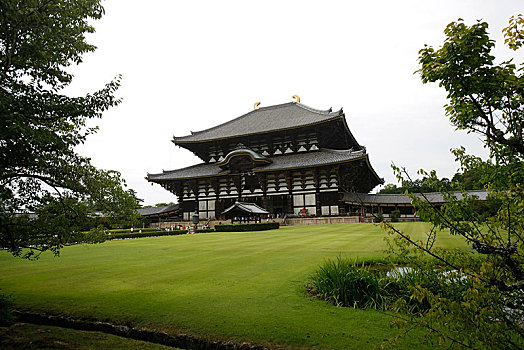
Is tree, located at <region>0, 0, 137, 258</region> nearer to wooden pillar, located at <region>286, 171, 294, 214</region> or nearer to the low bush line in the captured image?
the low bush line

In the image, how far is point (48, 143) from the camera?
4.72 metres

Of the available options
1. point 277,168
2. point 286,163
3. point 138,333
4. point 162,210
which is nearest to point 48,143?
point 138,333

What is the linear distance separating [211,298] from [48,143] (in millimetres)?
3838

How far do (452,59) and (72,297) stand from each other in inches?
303

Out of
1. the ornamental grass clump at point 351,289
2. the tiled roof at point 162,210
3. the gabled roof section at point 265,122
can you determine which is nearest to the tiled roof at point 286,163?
the gabled roof section at point 265,122

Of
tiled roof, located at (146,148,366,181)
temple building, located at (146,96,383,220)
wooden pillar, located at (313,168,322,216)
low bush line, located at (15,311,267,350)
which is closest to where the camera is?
low bush line, located at (15,311,267,350)

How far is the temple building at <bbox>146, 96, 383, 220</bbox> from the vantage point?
107ft

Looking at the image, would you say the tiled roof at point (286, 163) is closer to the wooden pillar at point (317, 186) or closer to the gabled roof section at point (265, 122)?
the wooden pillar at point (317, 186)

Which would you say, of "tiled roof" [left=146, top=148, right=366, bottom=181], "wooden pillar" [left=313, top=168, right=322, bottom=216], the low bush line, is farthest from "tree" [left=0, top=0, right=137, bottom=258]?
"wooden pillar" [left=313, top=168, right=322, bottom=216]

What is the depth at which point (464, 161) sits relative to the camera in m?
3.89

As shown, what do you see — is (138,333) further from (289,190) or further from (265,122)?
(265,122)

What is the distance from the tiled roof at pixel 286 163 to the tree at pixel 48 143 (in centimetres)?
2603

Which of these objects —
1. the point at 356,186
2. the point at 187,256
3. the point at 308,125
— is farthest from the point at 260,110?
the point at 187,256

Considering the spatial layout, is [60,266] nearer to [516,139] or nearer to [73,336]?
[73,336]
